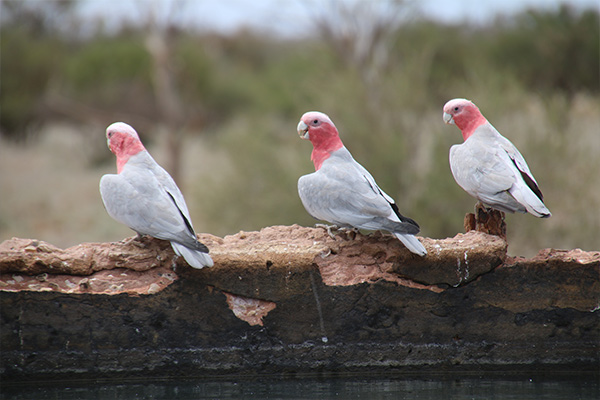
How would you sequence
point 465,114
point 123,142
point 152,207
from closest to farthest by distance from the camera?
point 152,207, point 123,142, point 465,114

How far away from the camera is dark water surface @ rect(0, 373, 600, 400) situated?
3656 mm

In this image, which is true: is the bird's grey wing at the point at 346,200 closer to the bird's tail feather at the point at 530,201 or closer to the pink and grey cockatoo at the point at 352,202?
the pink and grey cockatoo at the point at 352,202

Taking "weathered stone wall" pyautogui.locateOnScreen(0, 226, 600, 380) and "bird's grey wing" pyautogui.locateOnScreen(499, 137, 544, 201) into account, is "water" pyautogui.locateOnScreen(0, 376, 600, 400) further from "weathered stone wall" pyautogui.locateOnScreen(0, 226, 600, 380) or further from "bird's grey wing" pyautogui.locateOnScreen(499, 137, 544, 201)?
"bird's grey wing" pyautogui.locateOnScreen(499, 137, 544, 201)

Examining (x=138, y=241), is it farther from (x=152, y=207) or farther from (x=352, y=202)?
(x=352, y=202)

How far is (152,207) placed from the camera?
371cm

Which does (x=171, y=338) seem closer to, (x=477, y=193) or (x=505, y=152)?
(x=477, y=193)

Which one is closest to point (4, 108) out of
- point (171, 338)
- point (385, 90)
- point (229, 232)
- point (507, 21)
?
point (229, 232)

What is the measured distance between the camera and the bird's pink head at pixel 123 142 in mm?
4023

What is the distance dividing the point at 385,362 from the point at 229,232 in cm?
696

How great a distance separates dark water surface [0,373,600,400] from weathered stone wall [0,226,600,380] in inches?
3.9

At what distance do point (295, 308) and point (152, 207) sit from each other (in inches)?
42.1

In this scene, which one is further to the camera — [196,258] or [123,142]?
[123,142]

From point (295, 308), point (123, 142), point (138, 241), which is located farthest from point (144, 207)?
point (295, 308)

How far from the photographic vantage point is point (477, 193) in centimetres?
391
